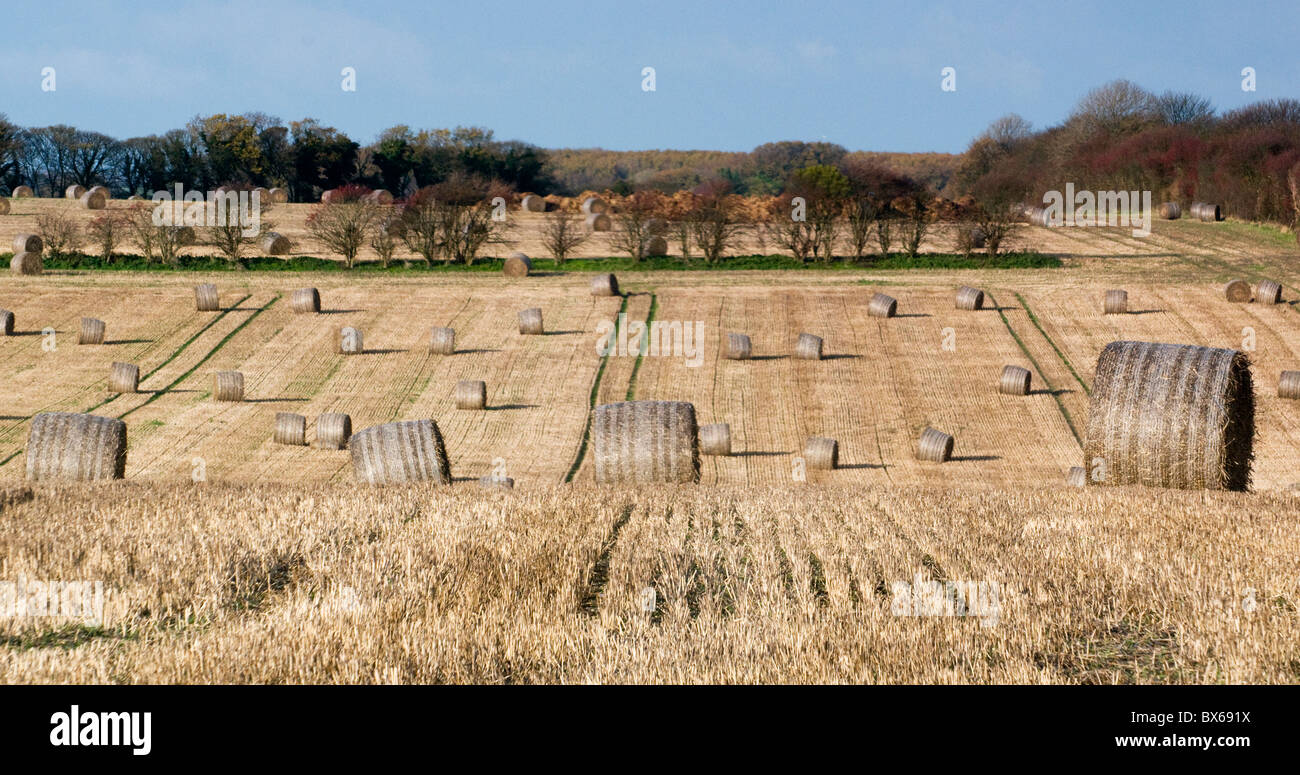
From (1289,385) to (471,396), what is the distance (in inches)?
776

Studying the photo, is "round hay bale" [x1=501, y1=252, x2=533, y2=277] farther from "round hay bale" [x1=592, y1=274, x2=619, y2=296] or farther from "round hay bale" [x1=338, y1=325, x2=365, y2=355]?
"round hay bale" [x1=338, y1=325, x2=365, y2=355]

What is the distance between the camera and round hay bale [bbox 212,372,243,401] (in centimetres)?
3034

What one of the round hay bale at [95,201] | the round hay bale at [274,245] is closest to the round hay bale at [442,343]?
the round hay bale at [274,245]

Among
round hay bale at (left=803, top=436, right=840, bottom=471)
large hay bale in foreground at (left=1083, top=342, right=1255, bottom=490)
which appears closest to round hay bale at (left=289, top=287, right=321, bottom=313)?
round hay bale at (left=803, top=436, right=840, bottom=471)

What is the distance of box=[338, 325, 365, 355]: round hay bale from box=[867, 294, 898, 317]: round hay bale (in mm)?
15592

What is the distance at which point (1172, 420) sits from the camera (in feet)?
47.1

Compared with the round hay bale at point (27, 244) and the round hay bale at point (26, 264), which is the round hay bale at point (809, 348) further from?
the round hay bale at point (27, 244)

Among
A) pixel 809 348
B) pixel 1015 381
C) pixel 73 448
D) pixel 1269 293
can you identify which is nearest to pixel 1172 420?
pixel 73 448

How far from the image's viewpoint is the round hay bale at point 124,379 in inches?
1220

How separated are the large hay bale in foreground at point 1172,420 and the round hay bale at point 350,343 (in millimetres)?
23958

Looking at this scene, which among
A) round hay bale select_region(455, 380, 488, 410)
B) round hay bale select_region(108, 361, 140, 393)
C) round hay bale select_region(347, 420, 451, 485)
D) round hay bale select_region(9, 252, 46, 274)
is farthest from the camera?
round hay bale select_region(9, 252, 46, 274)

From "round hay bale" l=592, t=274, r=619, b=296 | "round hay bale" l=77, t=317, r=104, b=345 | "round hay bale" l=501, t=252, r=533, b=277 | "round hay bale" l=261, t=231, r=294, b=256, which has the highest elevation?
"round hay bale" l=261, t=231, r=294, b=256

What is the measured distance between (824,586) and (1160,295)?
117ft

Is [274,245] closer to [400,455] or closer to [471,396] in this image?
[471,396]
